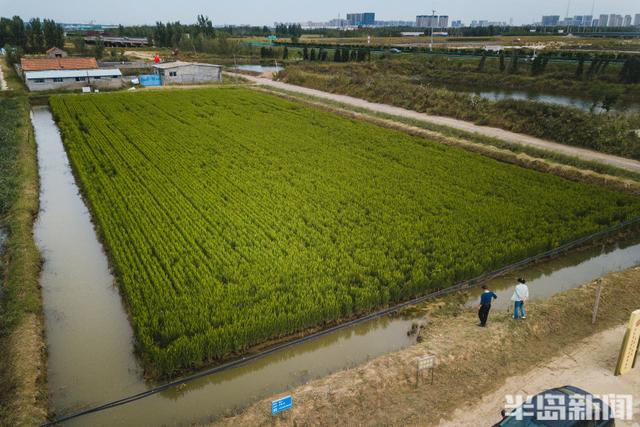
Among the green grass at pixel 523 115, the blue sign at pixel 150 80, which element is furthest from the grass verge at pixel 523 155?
the blue sign at pixel 150 80

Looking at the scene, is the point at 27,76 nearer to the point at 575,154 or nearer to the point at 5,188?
the point at 5,188

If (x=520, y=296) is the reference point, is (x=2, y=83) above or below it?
above

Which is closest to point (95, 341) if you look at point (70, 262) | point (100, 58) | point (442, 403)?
point (70, 262)

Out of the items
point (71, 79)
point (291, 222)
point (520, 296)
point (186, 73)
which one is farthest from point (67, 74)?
point (520, 296)

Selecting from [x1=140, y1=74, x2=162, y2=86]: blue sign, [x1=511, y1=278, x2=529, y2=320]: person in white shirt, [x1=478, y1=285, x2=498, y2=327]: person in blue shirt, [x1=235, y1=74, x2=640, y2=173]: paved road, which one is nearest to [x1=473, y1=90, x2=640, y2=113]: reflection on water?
[x1=235, y1=74, x2=640, y2=173]: paved road

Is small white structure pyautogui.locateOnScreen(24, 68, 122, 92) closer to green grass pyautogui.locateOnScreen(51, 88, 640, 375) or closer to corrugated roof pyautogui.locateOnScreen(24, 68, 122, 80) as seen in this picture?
corrugated roof pyautogui.locateOnScreen(24, 68, 122, 80)

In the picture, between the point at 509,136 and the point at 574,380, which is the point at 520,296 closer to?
the point at 574,380
